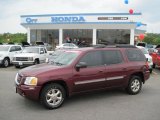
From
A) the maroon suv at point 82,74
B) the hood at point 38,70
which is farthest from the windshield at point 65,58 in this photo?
the hood at point 38,70

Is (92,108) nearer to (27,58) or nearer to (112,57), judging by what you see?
(112,57)

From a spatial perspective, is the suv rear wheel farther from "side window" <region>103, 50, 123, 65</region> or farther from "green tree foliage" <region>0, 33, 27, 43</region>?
"green tree foliage" <region>0, 33, 27, 43</region>

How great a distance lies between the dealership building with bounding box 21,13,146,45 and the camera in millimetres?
38438

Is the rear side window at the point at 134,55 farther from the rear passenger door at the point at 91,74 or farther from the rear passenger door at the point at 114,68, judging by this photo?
the rear passenger door at the point at 91,74

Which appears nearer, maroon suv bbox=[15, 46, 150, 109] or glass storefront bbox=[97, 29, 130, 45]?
maroon suv bbox=[15, 46, 150, 109]

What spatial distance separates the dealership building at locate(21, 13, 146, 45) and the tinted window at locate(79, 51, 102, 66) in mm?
30739

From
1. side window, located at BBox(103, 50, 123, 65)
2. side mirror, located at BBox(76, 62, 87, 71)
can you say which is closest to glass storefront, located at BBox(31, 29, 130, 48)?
side window, located at BBox(103, 50, 123, 65)

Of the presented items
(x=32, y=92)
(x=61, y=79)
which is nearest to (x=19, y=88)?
(x=32, y=92)

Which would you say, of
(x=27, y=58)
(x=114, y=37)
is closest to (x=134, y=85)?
(x=27, y=58)

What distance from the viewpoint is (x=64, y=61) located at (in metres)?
8.12

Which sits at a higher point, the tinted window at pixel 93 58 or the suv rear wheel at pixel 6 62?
the tinted window at pixel 93 58

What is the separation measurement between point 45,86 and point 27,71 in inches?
28.1

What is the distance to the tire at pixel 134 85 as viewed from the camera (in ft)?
30.6

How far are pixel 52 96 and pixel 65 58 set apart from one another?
55.8 inches
